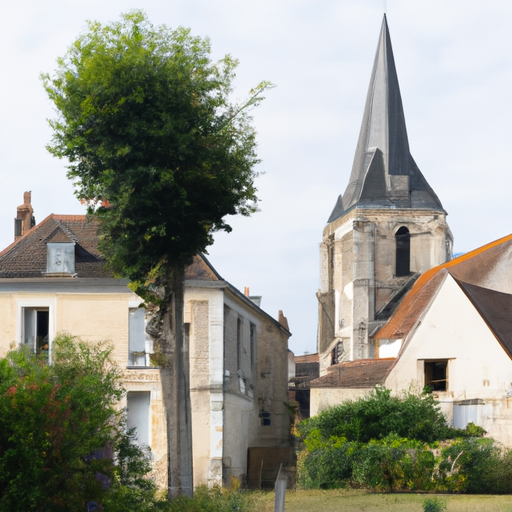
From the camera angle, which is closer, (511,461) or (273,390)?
(511,461)

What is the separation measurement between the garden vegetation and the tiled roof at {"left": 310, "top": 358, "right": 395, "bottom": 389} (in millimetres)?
2810

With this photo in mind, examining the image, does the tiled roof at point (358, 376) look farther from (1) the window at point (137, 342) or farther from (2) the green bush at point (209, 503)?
(2) the green bush at point (209, 503)

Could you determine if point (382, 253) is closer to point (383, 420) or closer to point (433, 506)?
point (383, 420)

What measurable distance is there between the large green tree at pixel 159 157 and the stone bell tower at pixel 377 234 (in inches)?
1059

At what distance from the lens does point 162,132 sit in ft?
61.3

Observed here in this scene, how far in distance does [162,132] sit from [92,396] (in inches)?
203

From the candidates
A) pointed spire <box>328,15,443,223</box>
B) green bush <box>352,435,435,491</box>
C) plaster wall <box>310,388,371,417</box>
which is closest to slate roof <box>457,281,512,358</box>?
plaster wall <box>310,388,371,417</box>

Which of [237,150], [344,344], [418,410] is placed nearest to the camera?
[237,150]

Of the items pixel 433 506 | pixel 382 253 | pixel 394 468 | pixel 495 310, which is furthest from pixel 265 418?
pixel 382 253

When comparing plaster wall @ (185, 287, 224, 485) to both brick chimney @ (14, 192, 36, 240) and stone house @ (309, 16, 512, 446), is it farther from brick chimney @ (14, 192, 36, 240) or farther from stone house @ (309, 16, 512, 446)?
brick chimney @ (14, 192, 36, 240)

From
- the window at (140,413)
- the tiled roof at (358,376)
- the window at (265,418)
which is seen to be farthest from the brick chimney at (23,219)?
the tiled roof at (358,376)

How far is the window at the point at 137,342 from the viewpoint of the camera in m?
25.4

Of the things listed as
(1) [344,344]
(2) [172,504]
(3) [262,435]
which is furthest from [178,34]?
(1) [344,344]

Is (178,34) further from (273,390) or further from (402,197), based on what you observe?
(402,197)
